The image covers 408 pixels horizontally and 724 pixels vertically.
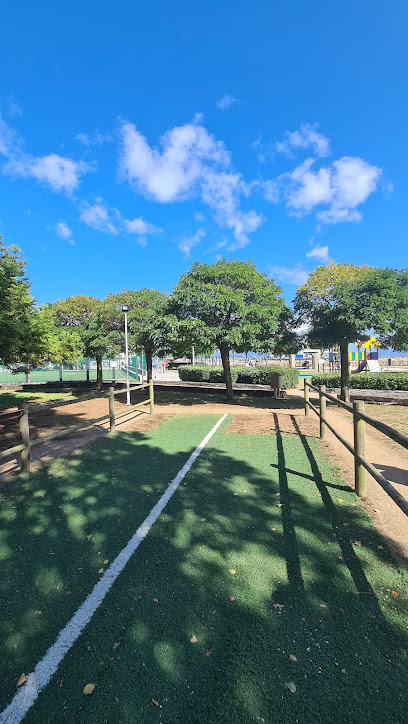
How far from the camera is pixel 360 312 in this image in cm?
1130

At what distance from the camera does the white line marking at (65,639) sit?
1665 mm

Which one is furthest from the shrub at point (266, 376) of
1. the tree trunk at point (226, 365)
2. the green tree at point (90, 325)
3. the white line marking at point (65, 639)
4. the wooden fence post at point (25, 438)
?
the white line marking at point (65, 639)

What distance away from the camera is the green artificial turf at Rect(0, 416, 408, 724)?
5.61ft

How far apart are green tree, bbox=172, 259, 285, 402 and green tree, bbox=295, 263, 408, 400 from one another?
1651 mm

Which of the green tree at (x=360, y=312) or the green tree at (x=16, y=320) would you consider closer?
the green tree at (x=16, y=320)

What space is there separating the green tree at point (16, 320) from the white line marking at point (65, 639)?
20.8 feet

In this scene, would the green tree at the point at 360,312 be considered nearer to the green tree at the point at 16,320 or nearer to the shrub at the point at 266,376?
the shrub at the point at 266,376

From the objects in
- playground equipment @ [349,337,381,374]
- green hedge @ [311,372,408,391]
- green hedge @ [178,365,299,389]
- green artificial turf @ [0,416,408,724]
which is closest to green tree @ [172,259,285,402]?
green hedge @ [311,372,408,391]

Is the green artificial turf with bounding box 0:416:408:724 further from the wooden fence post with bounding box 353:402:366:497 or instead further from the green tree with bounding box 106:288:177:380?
the green tree with bounding box 106:288:177:380

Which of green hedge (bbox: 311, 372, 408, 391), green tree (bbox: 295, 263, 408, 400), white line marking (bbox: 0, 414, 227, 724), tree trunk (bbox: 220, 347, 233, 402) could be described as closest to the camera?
white line marking (bbox: 0, 414, 227, 724)

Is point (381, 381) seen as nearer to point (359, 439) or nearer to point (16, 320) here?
point (359, 439)

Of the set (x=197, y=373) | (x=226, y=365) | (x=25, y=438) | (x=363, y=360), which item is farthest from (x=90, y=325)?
(x=363, y=360)

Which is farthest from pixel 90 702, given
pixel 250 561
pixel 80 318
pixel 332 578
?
pixel 80 318

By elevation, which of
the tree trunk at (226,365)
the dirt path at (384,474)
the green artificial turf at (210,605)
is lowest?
the dirt path at (384,474)
